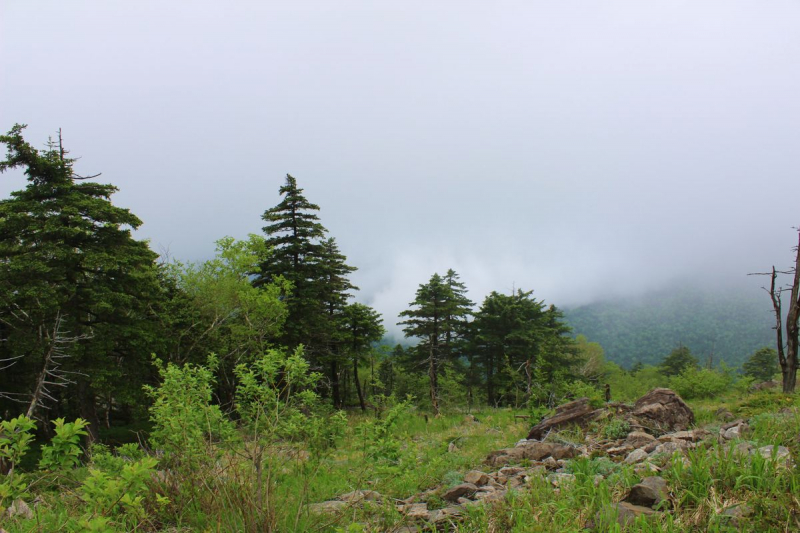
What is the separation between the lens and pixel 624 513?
362 cm

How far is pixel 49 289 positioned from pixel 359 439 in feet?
49.0

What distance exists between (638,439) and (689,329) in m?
181

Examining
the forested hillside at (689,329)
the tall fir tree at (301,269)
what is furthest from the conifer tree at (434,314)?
the forested hillside at (689,329)

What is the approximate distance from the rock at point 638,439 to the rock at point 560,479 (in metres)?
2.32

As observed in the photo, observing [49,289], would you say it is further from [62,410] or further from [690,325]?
[690,325]

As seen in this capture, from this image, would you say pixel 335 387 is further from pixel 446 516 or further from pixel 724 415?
pixel 446 516

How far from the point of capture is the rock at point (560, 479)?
467cm

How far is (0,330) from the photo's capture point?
17.2 metres

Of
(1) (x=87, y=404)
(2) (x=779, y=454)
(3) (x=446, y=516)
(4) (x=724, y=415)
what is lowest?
(1) (x=87, y=404)

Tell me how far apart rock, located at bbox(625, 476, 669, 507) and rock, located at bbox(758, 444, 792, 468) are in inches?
46.1

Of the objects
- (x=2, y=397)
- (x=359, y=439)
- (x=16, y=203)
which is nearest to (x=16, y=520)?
(x=359, y=439)

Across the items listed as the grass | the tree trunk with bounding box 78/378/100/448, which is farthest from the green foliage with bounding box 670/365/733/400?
the tree trunk with bounding box 78/378/100/448

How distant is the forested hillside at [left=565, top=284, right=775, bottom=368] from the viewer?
128 metres

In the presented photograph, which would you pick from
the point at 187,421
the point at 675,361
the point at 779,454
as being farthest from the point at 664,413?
the point at 675,361
